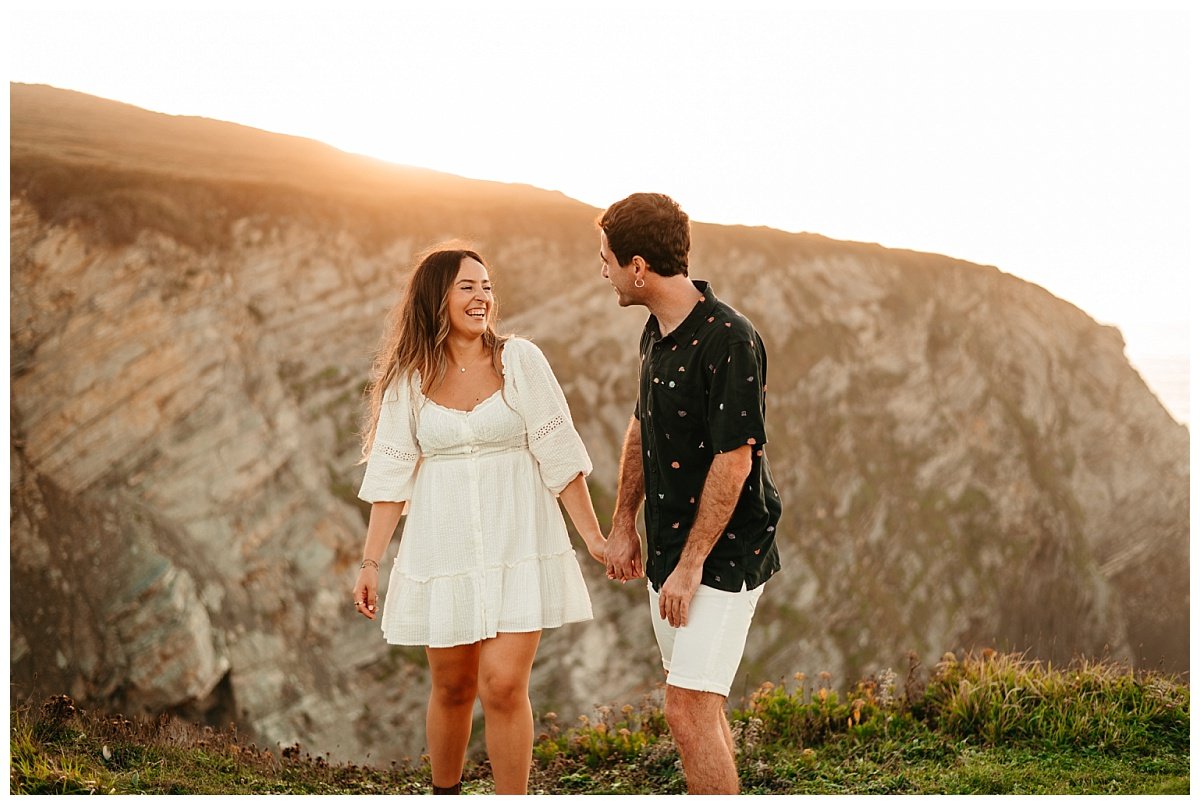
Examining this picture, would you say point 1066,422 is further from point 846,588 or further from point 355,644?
point 355,644

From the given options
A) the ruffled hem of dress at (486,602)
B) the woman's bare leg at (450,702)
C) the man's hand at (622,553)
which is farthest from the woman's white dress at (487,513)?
the man's hand at (622,553)

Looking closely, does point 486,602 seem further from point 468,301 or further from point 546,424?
point 468,301

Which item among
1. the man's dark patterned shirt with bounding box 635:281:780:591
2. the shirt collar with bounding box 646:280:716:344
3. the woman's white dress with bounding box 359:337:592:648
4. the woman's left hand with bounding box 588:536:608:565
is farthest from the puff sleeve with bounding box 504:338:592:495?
the shirt collar with bounding box 646:280:716:344

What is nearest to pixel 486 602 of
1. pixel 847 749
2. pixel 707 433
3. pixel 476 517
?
pixel 476 517

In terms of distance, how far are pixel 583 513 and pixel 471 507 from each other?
0.47 metres

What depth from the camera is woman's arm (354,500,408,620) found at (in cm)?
453

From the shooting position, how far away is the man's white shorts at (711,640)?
154 inches

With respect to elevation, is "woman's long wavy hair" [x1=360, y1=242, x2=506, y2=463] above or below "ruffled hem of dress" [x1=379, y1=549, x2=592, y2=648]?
above

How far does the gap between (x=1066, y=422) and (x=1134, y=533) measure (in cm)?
327

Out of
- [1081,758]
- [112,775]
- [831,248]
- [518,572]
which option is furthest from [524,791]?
[831,248]

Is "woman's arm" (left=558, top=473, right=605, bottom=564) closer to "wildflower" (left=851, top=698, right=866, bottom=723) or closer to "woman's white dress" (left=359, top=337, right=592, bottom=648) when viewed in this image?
"woman's white dress" (left=359, top=337, right=592, bottom=648)

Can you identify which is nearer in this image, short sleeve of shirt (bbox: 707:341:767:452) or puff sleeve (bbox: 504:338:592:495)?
short sleeve of shirt (bbox: 707:341:767:452)

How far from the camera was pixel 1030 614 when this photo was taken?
83.8 feet

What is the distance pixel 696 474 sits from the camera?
4133mm
